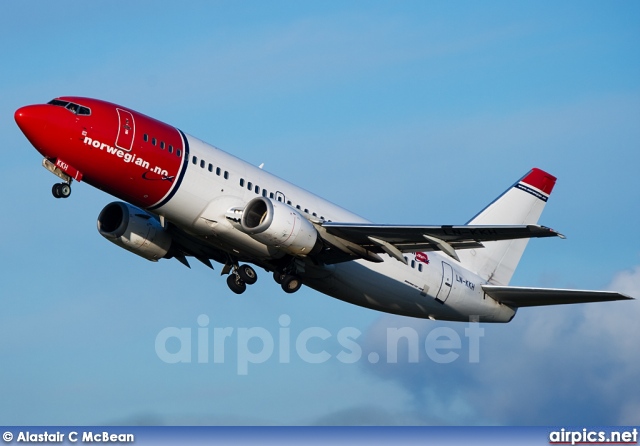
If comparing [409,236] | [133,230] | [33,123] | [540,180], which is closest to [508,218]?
[540,180]

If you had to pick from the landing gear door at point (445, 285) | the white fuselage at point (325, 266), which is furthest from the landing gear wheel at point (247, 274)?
the landing gear door at point (445, 285)

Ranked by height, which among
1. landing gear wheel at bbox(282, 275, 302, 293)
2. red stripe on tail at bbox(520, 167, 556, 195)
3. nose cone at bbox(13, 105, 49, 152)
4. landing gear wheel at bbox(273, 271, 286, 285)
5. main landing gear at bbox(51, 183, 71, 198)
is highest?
red stripe on tail at bbox(520, 167, 556, 195)

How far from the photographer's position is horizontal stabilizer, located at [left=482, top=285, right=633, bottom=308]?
147 feet

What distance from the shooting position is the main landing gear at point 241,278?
150ft

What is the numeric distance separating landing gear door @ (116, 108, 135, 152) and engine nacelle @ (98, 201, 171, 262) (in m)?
6.33

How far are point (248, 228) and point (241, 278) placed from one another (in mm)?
5727

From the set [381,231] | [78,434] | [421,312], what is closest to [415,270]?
[421,312]

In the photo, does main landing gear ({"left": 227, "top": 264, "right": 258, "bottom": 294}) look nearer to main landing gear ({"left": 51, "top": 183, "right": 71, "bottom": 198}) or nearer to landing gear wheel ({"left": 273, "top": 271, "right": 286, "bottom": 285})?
landing gear wheel ({"left": 273, "top": 271, "right": 286, "bottom": 285})

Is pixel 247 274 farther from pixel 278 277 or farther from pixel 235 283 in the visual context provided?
pixel 278 277

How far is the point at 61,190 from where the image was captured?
40250mm

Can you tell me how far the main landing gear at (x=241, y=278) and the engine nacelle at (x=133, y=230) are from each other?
2.95 metres

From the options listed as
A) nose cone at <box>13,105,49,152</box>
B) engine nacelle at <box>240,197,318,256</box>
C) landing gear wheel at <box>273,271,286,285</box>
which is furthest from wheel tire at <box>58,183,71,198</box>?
landing gear wheel at <box>273,271,286,285</box>

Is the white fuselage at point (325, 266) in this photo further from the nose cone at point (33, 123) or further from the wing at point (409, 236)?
the nose cone at point (33, 123)

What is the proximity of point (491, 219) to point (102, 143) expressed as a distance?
2205 cm
